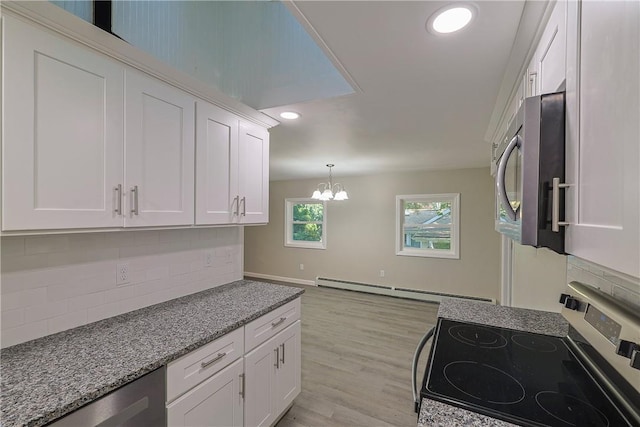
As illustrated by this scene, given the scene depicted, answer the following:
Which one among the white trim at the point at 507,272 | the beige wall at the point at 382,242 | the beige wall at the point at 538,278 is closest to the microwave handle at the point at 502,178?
the beige wall at the point at 538,278

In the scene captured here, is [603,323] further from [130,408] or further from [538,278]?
[130,408]

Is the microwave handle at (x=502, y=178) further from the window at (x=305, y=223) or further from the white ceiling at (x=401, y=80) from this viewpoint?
the window at (x=305, y=223)

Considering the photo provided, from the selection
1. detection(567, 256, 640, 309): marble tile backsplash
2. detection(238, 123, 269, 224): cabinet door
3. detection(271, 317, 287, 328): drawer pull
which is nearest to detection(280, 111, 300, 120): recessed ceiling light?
detection(238, 123, 269, 224): cabinet door

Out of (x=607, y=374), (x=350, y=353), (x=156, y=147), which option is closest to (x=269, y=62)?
(x=156, y=147)

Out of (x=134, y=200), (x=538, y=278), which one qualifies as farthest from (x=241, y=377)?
(x=538, y=278)

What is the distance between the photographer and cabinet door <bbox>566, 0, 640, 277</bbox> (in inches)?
19.6

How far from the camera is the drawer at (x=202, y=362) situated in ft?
3.99

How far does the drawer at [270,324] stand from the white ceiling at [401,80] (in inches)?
57.8

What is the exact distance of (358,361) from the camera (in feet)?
9.52

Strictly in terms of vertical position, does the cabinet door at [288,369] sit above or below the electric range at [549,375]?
below

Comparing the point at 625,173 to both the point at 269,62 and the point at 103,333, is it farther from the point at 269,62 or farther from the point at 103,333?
the point at 269,62

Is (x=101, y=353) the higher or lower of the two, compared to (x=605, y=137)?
lower

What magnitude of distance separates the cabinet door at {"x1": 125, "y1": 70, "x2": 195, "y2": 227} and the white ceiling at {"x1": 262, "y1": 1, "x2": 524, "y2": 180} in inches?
29.9

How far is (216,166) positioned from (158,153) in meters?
0.41
